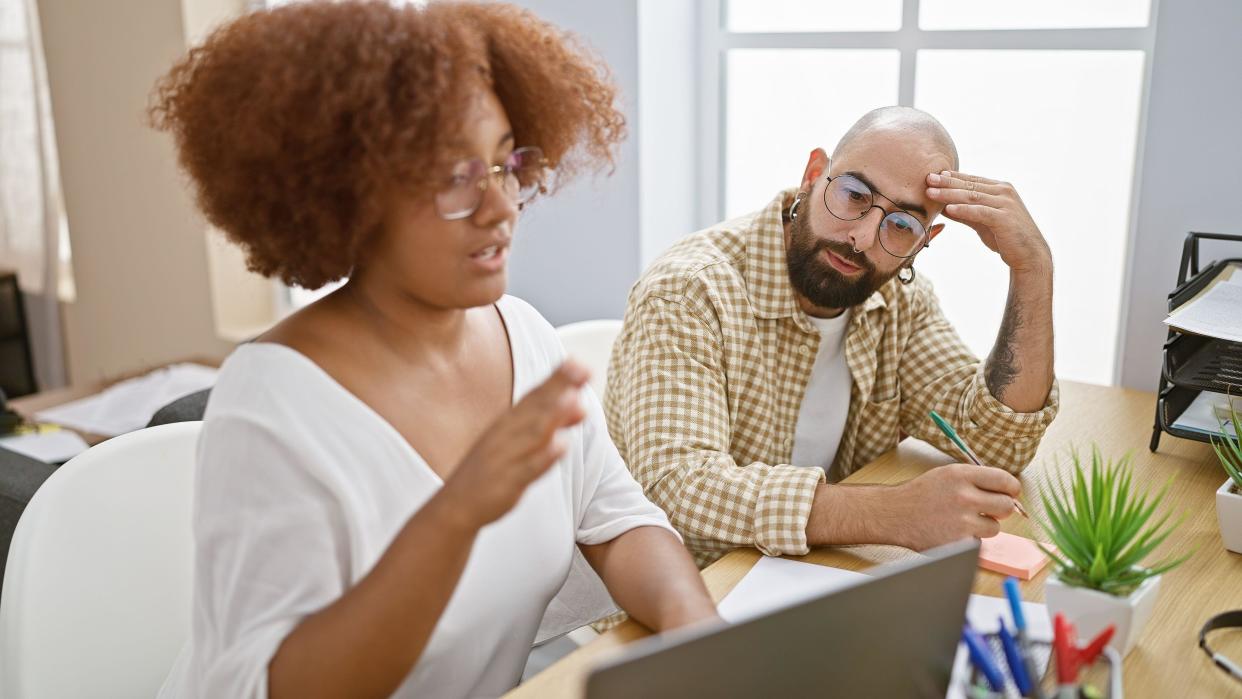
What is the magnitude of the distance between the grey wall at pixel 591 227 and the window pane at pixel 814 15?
0.30m

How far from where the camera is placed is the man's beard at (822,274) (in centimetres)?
151

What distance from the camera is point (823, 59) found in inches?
90.4

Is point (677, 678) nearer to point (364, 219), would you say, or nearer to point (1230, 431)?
point (364, 219)

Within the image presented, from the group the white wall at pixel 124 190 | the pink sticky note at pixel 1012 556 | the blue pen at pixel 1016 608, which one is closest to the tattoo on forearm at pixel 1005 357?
the pink sticky note at pixel 1012 556

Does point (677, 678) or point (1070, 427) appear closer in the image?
point (677, 678)

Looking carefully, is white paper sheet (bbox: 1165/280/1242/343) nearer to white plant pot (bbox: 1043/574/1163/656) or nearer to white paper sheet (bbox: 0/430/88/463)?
white plant pot (bbox: 1043/574/1163/656)

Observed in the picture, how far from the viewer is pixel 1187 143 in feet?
5.73

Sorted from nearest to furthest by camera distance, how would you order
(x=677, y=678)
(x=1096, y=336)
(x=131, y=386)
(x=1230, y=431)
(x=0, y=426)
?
(x=677, y=678) → (x=1230, y=431) → (x=1096, y=336) → (x=0, y=426) → (x=131, y=386)

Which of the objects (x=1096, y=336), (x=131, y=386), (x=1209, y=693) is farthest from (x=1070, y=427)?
(x=131, y=386)

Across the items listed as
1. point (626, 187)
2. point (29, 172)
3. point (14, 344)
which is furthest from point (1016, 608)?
point (14, 344)

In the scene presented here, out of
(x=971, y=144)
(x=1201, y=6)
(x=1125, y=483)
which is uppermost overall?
(x=1201, y=6)

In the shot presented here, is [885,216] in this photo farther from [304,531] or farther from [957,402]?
[304,531]

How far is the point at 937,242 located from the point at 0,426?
7.13 feet

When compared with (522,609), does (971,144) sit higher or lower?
higher
